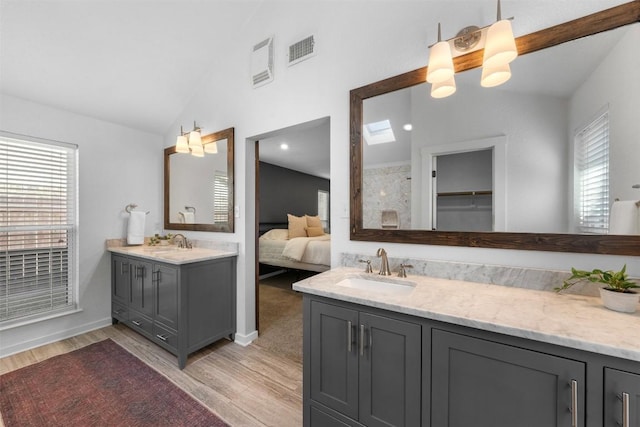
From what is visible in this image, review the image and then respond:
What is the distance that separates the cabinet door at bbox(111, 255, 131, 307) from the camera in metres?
2.61

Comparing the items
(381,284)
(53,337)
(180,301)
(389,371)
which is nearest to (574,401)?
(389,371)

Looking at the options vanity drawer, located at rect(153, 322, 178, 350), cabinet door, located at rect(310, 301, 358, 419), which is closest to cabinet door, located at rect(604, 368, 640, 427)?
cabinet door, located at rect(310, 301, 358, 419)

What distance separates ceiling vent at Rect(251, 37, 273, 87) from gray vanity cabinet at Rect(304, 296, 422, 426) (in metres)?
2.00

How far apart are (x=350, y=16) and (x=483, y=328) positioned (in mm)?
2109

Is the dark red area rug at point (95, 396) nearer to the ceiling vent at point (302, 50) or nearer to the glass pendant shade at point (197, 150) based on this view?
the glass pendant shade at point (197, 150)

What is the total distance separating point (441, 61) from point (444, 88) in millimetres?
160

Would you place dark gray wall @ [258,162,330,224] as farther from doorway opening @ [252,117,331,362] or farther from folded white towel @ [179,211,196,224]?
folded white towel @ [179,211,196,224]

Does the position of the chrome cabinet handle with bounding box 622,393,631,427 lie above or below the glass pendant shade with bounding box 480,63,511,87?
below

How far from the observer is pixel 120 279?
272 cm

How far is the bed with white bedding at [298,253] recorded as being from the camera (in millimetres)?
4089

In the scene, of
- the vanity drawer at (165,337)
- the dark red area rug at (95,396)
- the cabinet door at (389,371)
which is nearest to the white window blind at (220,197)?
the vanity drawer at (165,337)

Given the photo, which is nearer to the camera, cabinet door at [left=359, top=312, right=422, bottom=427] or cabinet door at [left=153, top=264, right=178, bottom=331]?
cabinet door at [left=359, top=312, right=422, bottom=427]

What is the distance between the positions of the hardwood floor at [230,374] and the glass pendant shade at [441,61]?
2191 millimetres

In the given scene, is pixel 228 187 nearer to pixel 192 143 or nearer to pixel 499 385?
pixel 192 143
